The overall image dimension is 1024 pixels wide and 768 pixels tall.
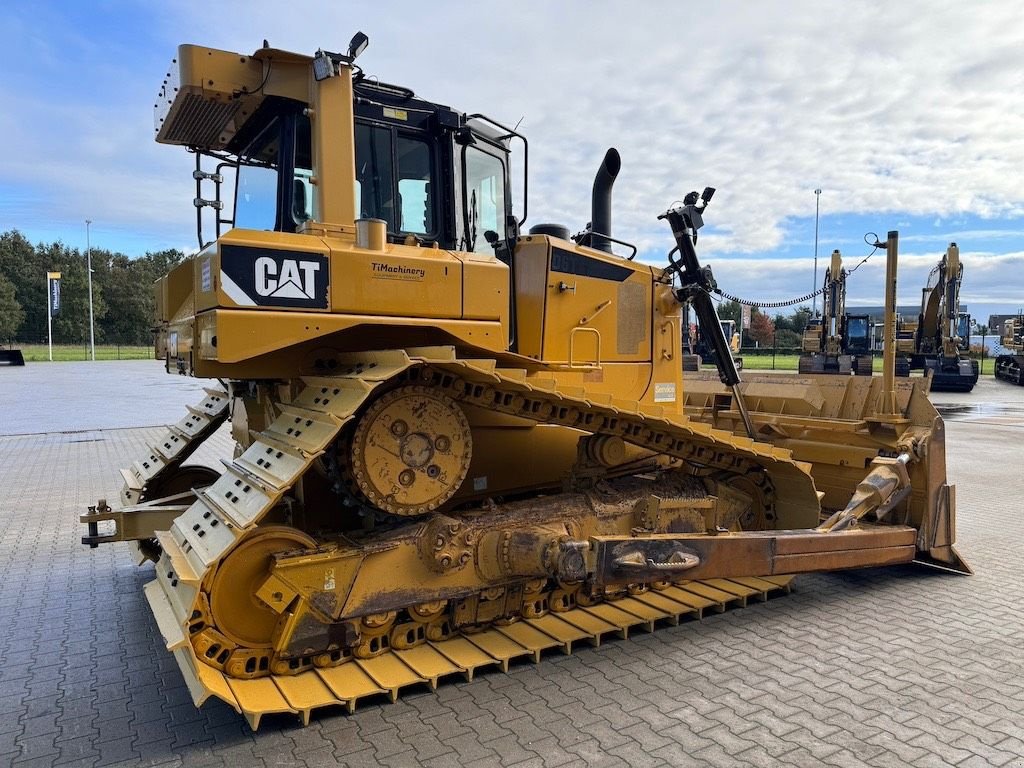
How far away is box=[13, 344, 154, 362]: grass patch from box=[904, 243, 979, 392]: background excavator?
169 feet

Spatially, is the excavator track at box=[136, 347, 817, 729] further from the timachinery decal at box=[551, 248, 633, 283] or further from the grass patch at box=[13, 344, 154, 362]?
the grass patch at box=[13, 344, 154, 362]

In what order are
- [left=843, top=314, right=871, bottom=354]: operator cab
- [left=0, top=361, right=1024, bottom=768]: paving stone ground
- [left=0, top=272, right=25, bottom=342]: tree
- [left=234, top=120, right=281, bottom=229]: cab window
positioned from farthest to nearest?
[left=0, top=272, right=25, bottom=342]: tree → [left=843, top=314, right=871, bottom=354]: operator cab → [left=234, top=120, right=281, bottom=229]: cab window → [left=0, top=361, right=1024, bottom=768]: paving stone ground

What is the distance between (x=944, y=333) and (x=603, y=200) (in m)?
25.8

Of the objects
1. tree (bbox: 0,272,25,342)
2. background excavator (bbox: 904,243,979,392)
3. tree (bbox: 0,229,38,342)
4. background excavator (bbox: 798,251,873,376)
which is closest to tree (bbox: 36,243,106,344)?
tree (bbox: 0,229,38,342)

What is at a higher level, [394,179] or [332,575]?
[394,179]

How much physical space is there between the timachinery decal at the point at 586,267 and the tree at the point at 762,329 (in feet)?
171

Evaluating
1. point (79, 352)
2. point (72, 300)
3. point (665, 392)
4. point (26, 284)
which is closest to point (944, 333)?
point (665, 392)

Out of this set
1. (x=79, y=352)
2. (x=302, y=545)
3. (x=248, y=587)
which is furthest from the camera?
(x=79, y=352)

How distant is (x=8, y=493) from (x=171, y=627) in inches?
285

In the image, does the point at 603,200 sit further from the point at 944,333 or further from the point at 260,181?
the point at 944,333

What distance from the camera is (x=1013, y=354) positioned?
32.4m

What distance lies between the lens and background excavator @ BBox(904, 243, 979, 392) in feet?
85.4

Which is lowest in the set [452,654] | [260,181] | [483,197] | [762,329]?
[452,654]

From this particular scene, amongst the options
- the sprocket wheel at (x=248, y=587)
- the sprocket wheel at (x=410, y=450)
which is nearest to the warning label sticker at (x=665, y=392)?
the sprocket wheel at (x=410, y=450)
